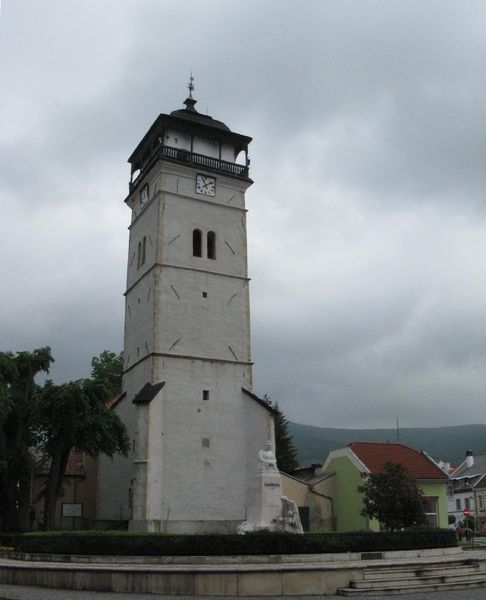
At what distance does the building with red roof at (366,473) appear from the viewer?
36.9 metres

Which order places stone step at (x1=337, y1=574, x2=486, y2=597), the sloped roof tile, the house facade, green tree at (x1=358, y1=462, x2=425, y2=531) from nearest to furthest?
stone step at (x1=337, y1=574, x2=486, y2=597), green tree at (x1=358, y1=462, x2=425, y2=531), the sloped roof tile, the house facade

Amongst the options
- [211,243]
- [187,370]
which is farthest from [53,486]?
[211,243]

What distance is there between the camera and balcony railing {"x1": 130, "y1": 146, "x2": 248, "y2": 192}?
36594 millimetres

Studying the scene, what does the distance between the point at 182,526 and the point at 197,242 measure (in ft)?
49.2

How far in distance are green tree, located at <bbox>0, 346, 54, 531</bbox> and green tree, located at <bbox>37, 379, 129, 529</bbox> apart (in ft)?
2.98

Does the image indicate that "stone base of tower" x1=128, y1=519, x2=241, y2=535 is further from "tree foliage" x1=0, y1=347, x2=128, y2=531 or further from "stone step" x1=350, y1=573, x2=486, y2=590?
"stone step" x1=350, y1=573, x2=486, y2=590

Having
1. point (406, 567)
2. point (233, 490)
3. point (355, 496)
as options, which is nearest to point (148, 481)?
point (233, 490)

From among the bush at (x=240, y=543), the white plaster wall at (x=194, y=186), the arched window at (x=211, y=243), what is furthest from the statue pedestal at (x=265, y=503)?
the white plaster wall at (x=194, y=186)

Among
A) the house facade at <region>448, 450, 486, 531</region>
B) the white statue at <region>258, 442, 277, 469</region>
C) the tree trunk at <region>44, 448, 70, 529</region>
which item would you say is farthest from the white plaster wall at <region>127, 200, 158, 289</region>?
the house facade at <region>448, 450, 486, 531</region>

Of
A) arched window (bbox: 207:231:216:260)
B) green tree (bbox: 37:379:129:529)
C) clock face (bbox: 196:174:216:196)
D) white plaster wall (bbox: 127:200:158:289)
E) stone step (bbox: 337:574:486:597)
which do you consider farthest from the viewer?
clock face (bbox: 196:174:216:196)

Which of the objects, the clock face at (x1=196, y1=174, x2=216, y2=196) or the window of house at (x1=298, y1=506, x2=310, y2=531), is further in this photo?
the clock face at (x1=196, y1=174, x2=216, y2=196)

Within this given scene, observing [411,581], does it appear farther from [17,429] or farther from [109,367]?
[109,367]

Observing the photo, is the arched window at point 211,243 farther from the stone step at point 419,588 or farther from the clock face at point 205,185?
the stone step at point 419,588

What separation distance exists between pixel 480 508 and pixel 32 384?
50796 millimetres
